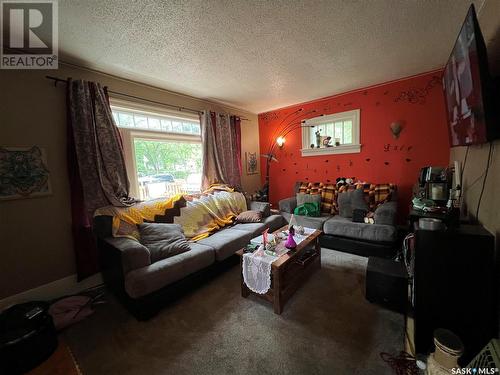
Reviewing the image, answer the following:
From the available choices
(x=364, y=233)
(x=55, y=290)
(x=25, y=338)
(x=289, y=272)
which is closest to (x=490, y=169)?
(x=364, y=233)

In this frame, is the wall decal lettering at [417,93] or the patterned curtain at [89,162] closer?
the patterned curtain at [89,162]

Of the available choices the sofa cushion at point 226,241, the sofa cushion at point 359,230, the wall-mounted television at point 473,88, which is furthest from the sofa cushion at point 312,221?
the wall-mounted television at point 473,88

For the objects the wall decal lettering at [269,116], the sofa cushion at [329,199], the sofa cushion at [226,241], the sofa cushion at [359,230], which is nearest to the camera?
the sofa cushion at [226,241]

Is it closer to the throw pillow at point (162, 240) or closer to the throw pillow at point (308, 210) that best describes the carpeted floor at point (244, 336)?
the throw pillow at point (162, 240)

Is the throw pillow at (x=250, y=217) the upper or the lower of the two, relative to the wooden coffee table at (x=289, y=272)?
upper

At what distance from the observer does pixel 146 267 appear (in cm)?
186

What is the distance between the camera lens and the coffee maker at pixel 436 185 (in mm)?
2076

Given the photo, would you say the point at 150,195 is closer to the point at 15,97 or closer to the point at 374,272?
the point at 15,97

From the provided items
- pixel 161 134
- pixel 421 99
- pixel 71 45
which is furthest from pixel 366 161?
pixel 71 45

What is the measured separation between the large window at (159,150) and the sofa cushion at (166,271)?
1.30 metres

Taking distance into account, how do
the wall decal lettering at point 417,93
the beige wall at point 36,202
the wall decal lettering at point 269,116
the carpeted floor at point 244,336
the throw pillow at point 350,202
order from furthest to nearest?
the wall decal lettering at point 269,116
the throw pillow at point 350,202
the wall decal lettering at point 417,93
the beige wall at point 36,202
the carpeted floor at point 244,336

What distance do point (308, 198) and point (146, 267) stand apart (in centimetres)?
256

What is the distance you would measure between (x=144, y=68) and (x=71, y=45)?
0.65m

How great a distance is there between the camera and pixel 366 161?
3.49 metres
